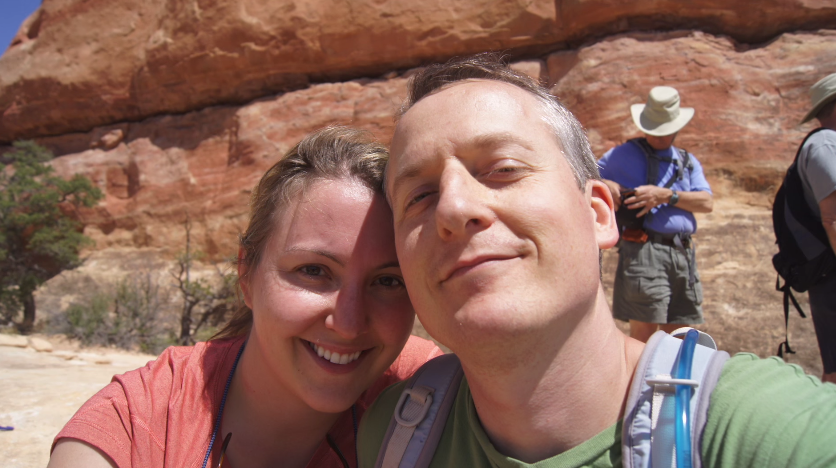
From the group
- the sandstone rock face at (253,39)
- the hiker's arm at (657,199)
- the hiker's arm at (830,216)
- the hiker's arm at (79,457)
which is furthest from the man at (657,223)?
the sandstone rock face at (253,39)

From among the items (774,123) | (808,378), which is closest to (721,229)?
(774,123)

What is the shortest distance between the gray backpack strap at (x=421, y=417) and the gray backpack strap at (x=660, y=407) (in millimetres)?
445

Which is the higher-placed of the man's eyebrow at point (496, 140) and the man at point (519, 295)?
the man's eyebrow at point (496, 140)

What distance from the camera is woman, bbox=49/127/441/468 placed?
1.42m

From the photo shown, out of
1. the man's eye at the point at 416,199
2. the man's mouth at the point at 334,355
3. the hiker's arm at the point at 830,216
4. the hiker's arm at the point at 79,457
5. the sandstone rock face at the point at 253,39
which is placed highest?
the man's eye at the point at 416,199

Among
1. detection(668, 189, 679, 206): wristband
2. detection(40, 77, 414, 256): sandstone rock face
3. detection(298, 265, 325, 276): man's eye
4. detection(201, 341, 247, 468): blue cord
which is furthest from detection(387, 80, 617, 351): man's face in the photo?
detection(40, 77, 414, 256): sandstone rock face

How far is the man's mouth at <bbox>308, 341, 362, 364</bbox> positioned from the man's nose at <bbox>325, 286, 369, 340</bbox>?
0.07 meters

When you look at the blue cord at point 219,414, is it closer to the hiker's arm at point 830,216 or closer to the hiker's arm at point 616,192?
the hiker's arm at point 616,192

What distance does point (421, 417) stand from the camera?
127 cm

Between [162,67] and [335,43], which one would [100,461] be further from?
[162,67]

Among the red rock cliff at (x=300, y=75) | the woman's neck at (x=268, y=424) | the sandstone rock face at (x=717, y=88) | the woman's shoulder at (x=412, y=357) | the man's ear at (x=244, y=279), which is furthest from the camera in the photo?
the red rock cliff at (x=300, y=75)

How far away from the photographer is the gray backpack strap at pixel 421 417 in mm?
1217

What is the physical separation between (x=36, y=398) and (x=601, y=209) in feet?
10.00

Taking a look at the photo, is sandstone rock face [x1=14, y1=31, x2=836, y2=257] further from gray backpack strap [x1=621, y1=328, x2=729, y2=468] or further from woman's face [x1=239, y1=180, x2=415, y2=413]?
gray backpack strap [x1=621, y1=328, x2=729, y2=468]
